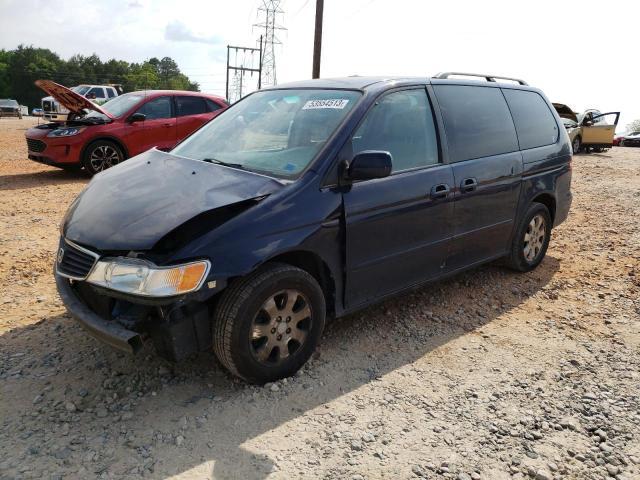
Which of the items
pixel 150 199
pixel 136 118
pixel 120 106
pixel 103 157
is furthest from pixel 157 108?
pixel 150 199

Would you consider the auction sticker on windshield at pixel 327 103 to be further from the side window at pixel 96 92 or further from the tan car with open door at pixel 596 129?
the side window at pixel 96 92

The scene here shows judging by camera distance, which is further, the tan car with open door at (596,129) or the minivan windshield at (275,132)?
the tan car with open door at (596,129)

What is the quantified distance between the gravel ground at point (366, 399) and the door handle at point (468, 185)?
1028mm

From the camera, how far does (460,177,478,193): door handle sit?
3.89m

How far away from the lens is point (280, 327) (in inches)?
116

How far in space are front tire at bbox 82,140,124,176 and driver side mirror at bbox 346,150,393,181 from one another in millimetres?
7710

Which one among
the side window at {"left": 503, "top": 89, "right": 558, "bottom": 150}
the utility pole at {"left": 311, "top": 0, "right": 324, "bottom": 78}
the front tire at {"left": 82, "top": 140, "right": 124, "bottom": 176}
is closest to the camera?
the side window at {"left": 503, "top": 89, "right": 558, "bottom": 150}

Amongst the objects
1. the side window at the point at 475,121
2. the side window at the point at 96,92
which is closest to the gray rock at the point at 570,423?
the side window at the point at 475,121

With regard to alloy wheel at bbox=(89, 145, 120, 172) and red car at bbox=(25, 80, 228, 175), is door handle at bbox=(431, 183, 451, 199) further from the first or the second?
alloy wheel at bbox=(89, 145, 120, 172)

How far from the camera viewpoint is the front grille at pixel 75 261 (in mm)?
2727

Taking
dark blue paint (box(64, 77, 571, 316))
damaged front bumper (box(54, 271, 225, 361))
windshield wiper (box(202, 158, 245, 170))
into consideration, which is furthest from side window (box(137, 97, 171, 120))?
damaged front bumper (box(54, 271, 225, 361))

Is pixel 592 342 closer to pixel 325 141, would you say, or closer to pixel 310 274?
pixel 310 274

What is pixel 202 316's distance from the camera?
271 cm

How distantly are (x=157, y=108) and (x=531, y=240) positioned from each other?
775cm
